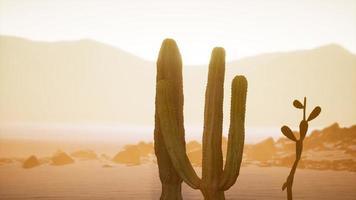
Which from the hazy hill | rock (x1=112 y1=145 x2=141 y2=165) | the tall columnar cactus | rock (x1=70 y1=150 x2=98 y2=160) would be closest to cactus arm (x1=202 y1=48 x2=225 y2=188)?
the tall columnar cactus

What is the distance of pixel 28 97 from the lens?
220ft

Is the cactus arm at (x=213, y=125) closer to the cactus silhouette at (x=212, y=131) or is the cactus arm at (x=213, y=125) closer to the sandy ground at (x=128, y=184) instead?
the cactus silhouette at (x=212, y=131)

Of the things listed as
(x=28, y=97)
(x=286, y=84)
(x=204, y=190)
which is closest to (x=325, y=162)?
(x=204, y=190)

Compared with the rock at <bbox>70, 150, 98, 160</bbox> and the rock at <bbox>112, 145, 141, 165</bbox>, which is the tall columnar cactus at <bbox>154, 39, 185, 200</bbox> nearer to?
the rock at <bbox>112, 145, 141, 165</bbox>

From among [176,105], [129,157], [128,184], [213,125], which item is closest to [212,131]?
[213,125]

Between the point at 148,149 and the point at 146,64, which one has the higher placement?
the point at 146,64

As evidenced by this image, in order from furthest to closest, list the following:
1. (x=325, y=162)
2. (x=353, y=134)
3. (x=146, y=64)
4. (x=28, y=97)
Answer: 1. (x=146, y=64)
2. (x=28, y=97)
3. (x=353, y=134)
4. (x=325, y=162)

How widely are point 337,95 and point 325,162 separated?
166 ft

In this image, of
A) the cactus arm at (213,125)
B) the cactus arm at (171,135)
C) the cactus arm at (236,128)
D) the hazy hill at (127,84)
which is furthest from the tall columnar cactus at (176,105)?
the hazy hill at (127,84)

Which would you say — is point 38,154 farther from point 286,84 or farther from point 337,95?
point 286,84

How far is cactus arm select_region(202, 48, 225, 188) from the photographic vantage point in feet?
25.2

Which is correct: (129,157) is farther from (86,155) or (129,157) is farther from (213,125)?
(213,125)

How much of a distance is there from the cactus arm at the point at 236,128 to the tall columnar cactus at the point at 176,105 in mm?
901

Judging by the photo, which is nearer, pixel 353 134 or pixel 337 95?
pixel 353 134
